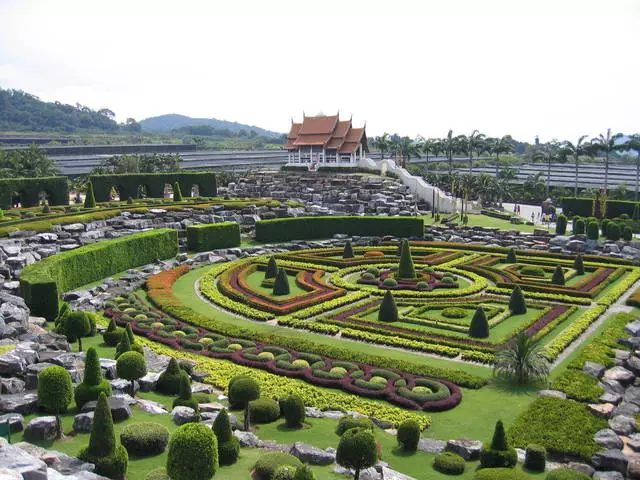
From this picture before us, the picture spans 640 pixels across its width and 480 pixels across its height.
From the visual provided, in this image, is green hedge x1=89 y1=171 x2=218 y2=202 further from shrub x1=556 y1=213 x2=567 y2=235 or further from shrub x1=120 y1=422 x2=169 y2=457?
shrub x1=120 y1=422 x2=169 y2=457

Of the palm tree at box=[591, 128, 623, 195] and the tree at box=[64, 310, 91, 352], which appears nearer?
the tree at box=[64, 310, 91, 352]

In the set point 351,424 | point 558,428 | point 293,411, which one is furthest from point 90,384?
point 558,428

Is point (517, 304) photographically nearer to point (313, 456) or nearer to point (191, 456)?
point (313, 456)

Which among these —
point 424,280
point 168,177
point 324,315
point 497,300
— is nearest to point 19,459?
point 324,315

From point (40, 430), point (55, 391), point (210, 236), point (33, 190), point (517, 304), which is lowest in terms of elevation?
point (517, 304)

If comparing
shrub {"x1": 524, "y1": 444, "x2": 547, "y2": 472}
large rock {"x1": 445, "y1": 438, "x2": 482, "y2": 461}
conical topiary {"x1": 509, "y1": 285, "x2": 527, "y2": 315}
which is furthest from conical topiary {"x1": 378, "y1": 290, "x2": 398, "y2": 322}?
shrub {"x1": 524, "y1": 444, "x2": 547, "y2": 472}

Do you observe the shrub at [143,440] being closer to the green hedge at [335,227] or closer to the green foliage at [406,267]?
the green foliage at [406,267]

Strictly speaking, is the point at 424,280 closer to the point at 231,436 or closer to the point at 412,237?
the point at 412,237
